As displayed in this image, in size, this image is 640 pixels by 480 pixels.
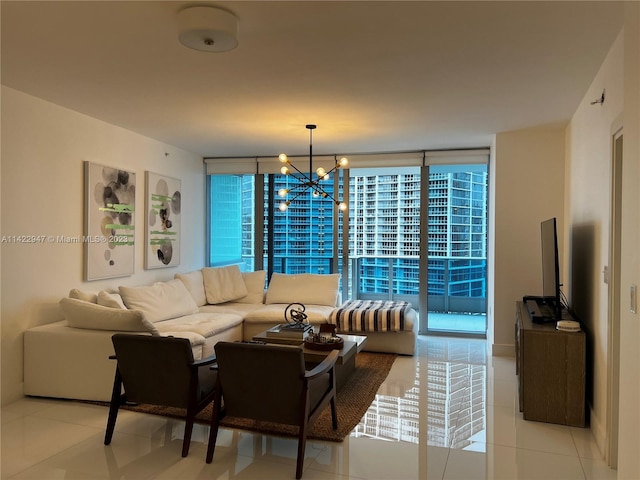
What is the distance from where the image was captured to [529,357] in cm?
322

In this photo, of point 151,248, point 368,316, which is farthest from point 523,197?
point 151,248

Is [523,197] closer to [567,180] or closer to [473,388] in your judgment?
[567,180]

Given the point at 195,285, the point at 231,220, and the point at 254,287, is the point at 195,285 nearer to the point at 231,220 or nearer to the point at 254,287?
the point at 254,287

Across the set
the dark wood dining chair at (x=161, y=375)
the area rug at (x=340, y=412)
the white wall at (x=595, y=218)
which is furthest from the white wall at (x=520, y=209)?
the dark wood dining chair at (x=161, y=375)

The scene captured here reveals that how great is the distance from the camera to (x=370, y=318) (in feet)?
16.2

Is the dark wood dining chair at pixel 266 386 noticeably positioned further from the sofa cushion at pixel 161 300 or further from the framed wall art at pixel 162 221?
the framed wall art at pixel 162 221

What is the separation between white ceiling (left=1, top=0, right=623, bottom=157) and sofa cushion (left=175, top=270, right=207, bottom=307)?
1.78 m

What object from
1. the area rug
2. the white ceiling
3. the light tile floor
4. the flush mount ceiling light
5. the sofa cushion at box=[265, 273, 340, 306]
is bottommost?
the light tile floor

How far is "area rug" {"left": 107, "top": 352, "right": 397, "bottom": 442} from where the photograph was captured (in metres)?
3.03

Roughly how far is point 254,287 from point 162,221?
4.74 feet

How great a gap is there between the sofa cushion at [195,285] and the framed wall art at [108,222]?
67 cm

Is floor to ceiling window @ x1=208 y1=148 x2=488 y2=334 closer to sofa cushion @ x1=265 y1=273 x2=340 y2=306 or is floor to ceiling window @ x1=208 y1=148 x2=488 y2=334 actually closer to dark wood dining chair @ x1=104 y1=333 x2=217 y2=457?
sofa cushion @ x1=265 y1=273 x2=340 y2=306

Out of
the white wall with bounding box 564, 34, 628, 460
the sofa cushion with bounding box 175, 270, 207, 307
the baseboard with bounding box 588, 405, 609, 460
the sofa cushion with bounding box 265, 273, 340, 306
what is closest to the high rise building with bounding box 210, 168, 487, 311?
the sofa cushion with bounding box 265, 273, 340, 306

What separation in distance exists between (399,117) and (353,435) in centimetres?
279
